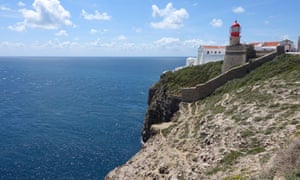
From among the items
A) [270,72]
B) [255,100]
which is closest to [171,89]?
[270,72]

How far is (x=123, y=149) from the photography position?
4844 cm

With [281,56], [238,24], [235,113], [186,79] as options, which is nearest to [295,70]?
[281,56]

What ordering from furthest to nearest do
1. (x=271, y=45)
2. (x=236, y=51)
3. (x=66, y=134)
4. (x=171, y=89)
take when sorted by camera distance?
(x=271, y=45) → (x=66, y=134) → (x=171, y=89) → (x=236, y=51)

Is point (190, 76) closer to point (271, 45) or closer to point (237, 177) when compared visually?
point (271, 45)

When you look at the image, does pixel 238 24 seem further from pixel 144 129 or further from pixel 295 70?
pixel 144 129

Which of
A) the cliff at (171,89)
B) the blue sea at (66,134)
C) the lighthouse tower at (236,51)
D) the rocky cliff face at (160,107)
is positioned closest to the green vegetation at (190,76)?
the cliff at (171,89)

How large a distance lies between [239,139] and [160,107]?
92.7ft

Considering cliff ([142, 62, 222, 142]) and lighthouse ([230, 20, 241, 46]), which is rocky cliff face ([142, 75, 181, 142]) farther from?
lighthouse ([230, 20, 241, 46])

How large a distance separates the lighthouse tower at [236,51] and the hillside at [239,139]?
8700 mm

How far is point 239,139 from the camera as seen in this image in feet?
68.4

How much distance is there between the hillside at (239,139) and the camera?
16344 millimetres

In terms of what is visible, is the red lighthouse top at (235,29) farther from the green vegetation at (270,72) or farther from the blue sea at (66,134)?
the blue sea at (66,134)

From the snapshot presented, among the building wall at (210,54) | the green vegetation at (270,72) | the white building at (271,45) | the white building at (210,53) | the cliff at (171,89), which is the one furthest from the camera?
the white building at (210,53)

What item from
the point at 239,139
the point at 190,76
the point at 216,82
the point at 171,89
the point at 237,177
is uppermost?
the point at 190,76
